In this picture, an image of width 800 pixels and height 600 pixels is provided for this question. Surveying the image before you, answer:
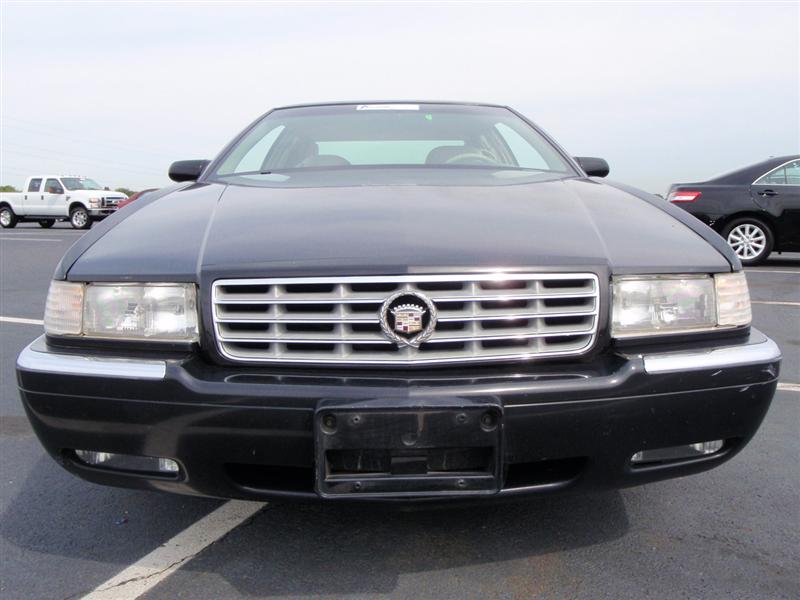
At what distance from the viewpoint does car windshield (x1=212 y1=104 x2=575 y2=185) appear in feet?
10.6

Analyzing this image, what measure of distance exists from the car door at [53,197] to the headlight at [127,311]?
81.2ft

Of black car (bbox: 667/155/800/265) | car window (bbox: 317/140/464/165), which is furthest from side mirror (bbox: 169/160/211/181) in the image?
black car (bbox: 667/155/800/265)

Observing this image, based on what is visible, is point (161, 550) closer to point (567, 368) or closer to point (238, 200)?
point (238, 200)

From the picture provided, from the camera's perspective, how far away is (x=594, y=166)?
3.68 m

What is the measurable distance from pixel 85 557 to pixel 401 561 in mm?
941

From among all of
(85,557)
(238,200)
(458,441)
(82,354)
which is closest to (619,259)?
(458,441)

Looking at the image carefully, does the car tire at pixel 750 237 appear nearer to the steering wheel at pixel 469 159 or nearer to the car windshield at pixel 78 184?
the steering wheel at pixel 469 159

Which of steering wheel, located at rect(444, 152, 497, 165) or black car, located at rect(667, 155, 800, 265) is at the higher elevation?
steering wheel, located at rect(444, 152, 497, 165)

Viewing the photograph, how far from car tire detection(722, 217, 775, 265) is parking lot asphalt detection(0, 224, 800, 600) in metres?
7.58

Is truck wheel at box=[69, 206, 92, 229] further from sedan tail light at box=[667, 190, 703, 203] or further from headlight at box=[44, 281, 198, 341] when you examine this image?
headlight at box=[44, 281, 198, 341]

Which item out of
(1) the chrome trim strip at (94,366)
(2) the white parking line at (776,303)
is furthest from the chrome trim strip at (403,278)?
(2) the white parking line at (776,303)

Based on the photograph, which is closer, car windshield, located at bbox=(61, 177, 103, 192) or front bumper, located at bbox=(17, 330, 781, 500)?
front bumper, located at bbox=(17, 330, 781, 500)

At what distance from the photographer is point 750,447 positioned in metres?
3.31

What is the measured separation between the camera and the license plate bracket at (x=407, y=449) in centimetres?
188
